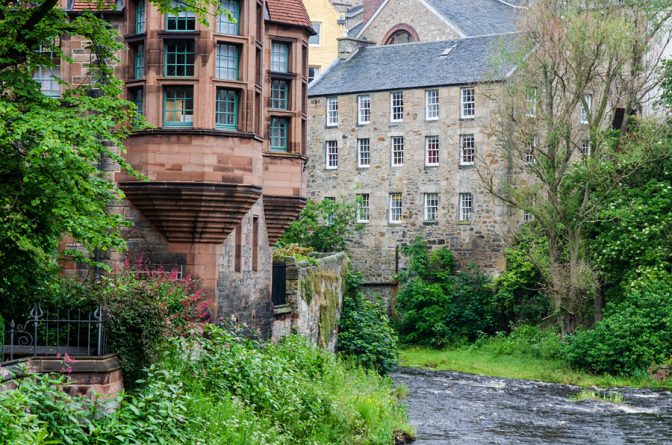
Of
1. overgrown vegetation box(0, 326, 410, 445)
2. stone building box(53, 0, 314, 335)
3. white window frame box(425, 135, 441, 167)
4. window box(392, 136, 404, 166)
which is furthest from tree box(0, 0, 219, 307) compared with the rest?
window box(392, 136, 404, 166)

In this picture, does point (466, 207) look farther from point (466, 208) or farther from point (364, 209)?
point (364, 209)

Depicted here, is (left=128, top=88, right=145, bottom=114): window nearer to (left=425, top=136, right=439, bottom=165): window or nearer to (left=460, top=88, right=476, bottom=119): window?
(left=460, top=88, right=476, bottom=119): window

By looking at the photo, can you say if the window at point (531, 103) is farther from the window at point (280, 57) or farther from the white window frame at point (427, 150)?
the window at point (280, 57)

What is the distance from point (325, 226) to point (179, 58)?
2925 cm

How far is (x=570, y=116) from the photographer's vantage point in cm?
4150

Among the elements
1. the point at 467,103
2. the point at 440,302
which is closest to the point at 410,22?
the point at 467,103

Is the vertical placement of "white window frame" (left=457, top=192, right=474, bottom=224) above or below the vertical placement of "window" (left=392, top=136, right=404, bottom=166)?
below

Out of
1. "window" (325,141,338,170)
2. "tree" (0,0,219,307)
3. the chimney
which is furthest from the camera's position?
the chimney

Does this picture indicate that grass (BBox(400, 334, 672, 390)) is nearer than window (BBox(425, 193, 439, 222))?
Yes

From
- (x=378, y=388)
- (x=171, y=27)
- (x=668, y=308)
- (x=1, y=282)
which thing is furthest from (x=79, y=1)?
(x=668, y=308)

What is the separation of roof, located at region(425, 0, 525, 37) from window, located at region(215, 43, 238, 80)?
117 feet

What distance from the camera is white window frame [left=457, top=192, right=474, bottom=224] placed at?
164ft

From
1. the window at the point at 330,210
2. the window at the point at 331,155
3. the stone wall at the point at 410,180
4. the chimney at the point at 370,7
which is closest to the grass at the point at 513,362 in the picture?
the stone wall at the point at 410,180

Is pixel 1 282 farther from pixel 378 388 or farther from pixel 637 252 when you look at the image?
pixel 637 252
